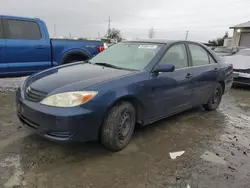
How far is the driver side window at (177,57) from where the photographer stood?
395cm

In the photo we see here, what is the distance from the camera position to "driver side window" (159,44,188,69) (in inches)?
155

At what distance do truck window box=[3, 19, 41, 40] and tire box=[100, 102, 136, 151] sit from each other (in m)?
3.95

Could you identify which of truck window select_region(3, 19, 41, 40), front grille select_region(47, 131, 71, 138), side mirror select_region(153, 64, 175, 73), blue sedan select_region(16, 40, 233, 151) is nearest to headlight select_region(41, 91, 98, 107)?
blue sedan select_region(16, 40, 233, 151)

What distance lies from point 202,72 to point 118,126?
230 centimetres

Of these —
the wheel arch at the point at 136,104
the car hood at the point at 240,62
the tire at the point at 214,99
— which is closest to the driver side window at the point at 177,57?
the wheel arch at the point at 136,104

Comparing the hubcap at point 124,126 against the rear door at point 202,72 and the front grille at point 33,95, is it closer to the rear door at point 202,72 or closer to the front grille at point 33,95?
the front grille at point 33,95

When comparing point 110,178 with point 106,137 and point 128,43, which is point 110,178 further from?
point 128,43

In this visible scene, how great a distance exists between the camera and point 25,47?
19.3ft

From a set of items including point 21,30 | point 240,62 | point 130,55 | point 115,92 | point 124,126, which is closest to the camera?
point 115,92

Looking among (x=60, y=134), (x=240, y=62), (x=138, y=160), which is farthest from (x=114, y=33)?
(x=60, y=134)

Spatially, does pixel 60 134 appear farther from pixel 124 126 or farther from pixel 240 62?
pixel 240 62

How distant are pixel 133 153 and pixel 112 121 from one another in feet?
1.93

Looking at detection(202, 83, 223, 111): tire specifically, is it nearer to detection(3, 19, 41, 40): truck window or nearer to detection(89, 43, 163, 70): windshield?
detection(89, 43, 163, 70): windshield

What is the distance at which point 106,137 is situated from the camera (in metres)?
3.08
